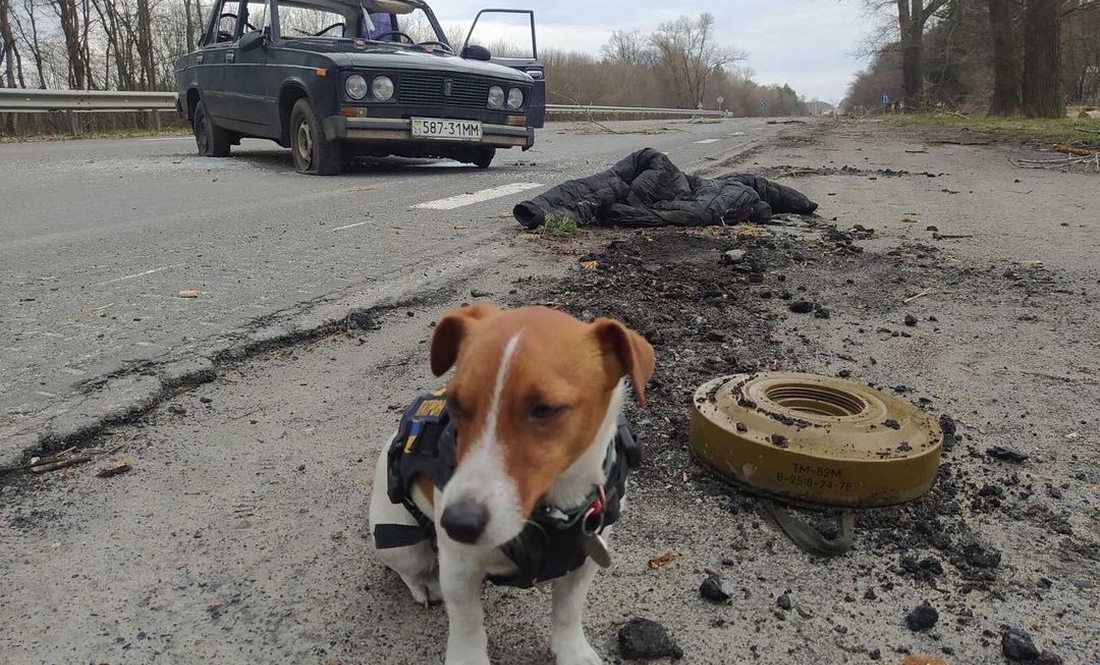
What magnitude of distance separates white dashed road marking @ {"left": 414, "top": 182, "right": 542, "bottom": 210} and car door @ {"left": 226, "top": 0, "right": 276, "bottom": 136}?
11.0 ft

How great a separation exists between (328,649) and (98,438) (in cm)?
131

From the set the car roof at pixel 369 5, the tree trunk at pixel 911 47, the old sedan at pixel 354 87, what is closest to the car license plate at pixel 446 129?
the old sedan at pixel 354 87

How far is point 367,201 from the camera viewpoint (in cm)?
700

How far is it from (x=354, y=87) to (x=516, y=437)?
26.1 feet

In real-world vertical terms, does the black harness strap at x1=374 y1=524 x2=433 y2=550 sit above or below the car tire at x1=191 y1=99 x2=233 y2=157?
below

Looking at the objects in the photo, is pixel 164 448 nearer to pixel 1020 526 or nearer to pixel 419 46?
pixel 1020 526

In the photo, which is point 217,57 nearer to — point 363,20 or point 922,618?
point 363,20

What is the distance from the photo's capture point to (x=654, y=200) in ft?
20.7

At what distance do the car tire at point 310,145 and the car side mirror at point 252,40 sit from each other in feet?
3.07

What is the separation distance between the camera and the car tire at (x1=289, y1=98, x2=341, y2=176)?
8812mm

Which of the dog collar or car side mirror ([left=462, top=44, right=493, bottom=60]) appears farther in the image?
car side mirror ([left=462, top=44, right=493, bottom=60])

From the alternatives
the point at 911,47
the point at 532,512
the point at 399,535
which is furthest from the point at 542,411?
the point at 911,47

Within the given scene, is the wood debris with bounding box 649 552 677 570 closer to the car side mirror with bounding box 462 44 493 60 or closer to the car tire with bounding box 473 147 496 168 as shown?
the car tire with bounding box 473 147 496 168

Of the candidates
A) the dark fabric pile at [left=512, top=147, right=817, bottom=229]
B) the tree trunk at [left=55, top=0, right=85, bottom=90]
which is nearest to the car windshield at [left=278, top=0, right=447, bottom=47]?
the dark fabric pile at [left=512, top=147, right=817, bottom=229]
